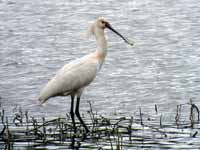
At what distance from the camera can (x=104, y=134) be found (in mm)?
11383

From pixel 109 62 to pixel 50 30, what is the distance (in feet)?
15.7

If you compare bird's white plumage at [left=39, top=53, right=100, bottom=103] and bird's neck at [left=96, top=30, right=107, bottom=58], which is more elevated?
bird's neck at [left=96, top=30, right=107, bottom=58]

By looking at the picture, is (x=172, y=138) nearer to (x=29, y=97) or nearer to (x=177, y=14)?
(x=29, y=97)

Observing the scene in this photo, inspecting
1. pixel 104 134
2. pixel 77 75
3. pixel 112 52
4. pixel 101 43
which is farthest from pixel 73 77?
pixel 112 52

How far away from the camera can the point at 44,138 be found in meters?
11.0

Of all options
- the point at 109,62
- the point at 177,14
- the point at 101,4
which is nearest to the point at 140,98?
the point at 109,62

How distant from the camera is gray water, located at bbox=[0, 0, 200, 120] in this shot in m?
15.4

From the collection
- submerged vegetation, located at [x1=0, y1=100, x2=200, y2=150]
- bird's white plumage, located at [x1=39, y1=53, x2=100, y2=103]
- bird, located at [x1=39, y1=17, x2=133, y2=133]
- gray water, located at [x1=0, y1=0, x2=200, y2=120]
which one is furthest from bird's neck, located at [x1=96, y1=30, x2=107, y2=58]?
gray water, located at [x1=0, y1=0, x2=200, y2=120]

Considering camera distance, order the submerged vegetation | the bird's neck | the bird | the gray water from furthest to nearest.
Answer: the gray water < the bird's neck < the bird < the submerged vegetation

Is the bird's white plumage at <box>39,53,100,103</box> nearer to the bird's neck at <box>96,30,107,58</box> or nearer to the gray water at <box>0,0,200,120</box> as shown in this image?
the bird's neck at <box>96,30,107,58</box>

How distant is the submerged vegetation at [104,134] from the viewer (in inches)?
425

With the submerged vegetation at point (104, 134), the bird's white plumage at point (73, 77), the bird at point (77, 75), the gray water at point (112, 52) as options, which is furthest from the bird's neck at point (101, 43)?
the gray water at point (112, 52)

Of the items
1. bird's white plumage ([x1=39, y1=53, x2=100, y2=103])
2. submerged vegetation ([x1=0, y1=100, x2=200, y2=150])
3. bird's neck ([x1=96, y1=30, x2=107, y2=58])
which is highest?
bird's neck ([x1=96, y1=30, x2=107, y2=58])

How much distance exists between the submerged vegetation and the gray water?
3.85 ft
